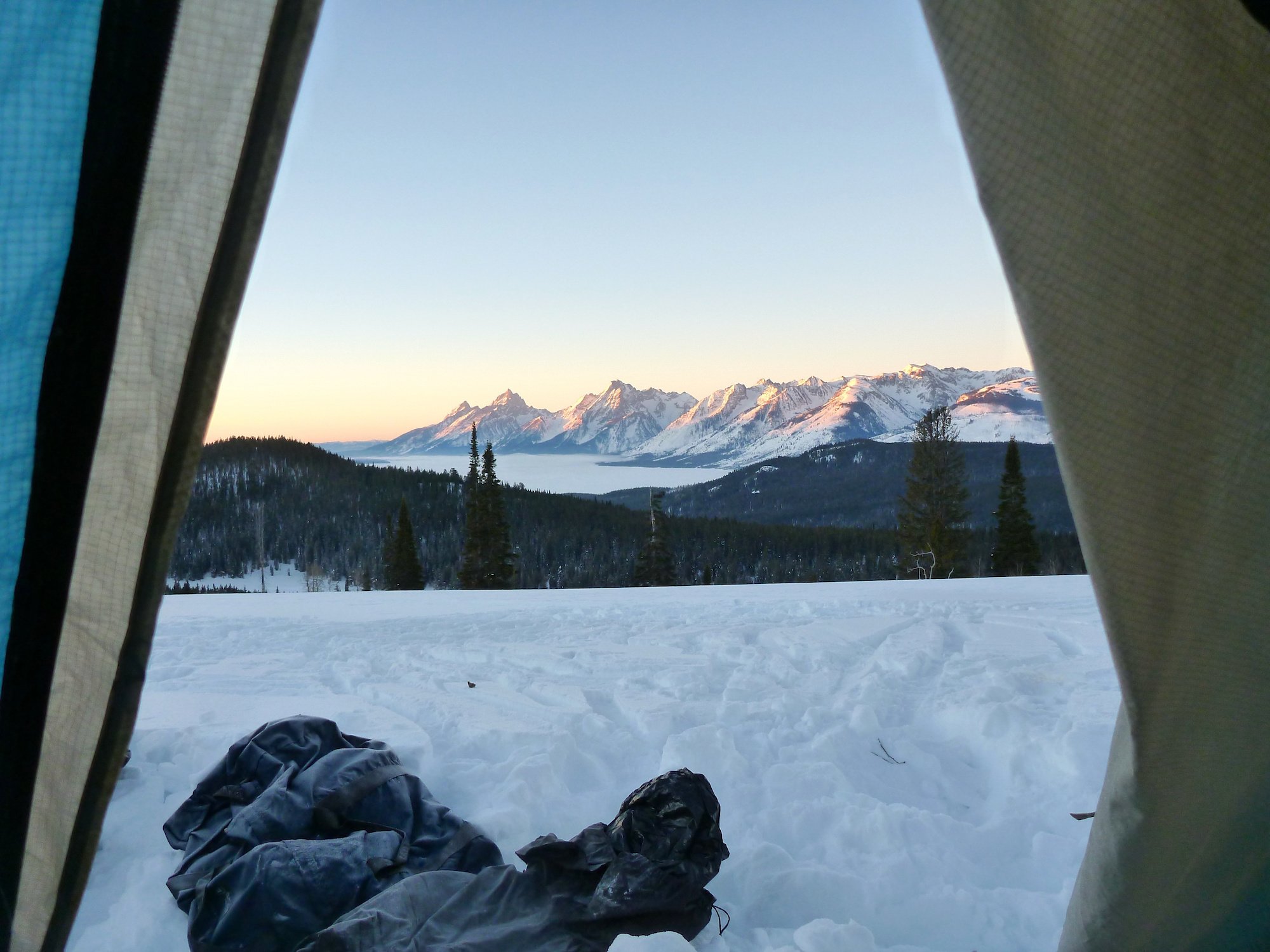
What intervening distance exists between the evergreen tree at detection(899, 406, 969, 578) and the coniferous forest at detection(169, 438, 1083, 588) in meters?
16.6

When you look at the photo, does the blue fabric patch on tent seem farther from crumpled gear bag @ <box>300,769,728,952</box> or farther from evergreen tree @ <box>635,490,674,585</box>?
evergreen tree @ <box>635,490,674,585</box>

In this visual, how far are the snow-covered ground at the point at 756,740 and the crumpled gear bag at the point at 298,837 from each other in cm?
17

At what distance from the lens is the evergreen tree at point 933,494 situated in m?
26.7

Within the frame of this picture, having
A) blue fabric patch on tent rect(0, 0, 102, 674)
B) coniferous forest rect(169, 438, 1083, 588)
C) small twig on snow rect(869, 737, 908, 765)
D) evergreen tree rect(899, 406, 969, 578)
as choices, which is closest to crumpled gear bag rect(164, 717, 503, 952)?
blue fabric patch on tent rect(0, 0, 102, 674)

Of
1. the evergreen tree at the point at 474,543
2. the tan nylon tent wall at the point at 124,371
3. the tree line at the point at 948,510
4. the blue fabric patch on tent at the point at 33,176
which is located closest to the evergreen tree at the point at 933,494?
the tree line at the point at 948,510

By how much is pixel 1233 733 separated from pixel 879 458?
151590 millimetres

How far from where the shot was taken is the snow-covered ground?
2.18 metres

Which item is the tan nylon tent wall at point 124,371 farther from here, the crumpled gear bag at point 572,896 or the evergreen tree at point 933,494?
the evergreen tree at point 933,494

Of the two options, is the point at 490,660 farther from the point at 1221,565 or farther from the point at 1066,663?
the point at 1221,565

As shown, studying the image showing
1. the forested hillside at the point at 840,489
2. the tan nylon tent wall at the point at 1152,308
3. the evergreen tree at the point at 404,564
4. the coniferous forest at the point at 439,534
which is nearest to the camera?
the tan nylon tent wall at the point at 1152,308

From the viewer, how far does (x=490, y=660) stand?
502 centimetres

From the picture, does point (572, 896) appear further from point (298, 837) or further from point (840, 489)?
point (840, 489)

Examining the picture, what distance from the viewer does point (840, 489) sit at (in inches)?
4899

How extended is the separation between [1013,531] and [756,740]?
2797cm
